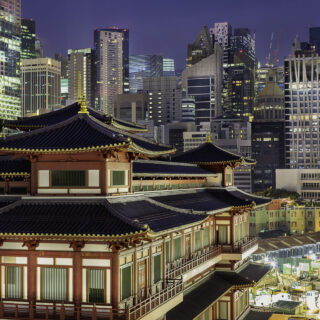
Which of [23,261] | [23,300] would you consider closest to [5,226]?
[23,261]

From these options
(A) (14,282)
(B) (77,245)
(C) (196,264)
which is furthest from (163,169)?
(A) (14,282)

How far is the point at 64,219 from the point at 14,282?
3.74m

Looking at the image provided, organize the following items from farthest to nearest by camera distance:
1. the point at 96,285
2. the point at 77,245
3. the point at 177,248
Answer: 1. the point at 177,248
2. the point at 96,285
3. the point at 77,245

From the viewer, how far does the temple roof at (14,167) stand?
97.0ft

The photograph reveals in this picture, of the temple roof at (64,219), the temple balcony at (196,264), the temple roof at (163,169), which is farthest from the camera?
the temple roof at (163,169)

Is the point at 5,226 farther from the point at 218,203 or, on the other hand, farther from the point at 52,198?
the point at 218,203

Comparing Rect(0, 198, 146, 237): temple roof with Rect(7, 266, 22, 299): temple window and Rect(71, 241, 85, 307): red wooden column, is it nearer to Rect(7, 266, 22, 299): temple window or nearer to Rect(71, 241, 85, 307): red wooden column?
Rect(71, 241, 85, 307): red wooden column

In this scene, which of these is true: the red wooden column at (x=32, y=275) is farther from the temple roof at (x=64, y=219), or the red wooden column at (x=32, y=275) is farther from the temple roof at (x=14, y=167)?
the temple roof at (x=14, y=167)

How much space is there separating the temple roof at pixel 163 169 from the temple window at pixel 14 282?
9188 millimetres

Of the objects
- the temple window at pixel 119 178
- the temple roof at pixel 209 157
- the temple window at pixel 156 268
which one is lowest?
the temple window at pixel 156 268

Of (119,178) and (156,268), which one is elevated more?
(119,178)

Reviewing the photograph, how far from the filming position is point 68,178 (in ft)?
86.8

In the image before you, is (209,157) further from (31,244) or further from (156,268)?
(31,244)

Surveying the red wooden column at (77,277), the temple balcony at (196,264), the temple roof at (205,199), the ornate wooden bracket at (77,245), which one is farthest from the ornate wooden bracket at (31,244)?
the temple roof at (205,199)
